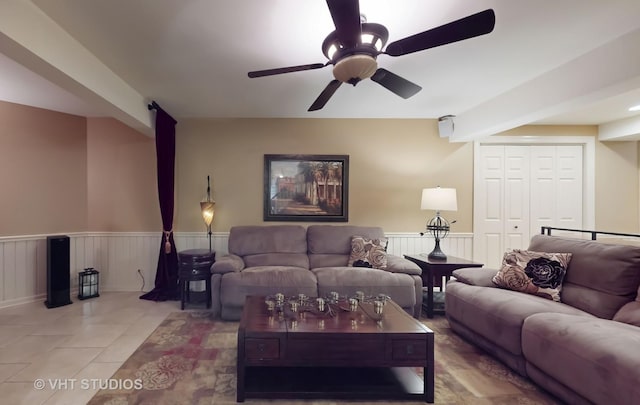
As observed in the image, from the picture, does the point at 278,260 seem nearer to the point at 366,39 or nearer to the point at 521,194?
the point at 366,39

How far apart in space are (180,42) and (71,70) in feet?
2.72

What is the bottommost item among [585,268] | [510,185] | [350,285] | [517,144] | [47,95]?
[350,285]

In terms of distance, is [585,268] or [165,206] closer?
[585,268]

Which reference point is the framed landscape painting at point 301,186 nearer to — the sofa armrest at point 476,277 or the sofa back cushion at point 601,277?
the sofa armrest at point 476,277

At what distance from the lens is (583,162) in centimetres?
439

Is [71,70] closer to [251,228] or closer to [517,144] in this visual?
[251,228]

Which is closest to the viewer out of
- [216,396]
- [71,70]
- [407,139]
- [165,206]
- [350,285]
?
[216,396]

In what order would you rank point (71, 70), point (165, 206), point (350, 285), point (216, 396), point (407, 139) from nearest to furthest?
point (216, 396)
point (71, 70)
point (350, 285)
point (165, 206)
point (407, 139)

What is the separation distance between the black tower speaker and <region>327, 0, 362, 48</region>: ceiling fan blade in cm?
401

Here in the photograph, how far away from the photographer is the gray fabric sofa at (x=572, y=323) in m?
1.58

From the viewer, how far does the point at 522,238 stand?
4395 mm

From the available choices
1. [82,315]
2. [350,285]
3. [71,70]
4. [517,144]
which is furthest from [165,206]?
[517,144]

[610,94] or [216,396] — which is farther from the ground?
[610,94]

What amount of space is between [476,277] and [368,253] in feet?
3.84
